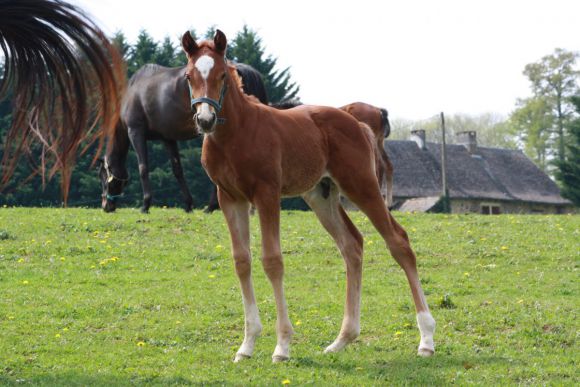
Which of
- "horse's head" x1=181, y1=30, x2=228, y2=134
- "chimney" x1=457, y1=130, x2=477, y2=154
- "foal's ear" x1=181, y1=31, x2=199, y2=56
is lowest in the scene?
"horse's head" x1=181, y1=30, x2=228, y2=134

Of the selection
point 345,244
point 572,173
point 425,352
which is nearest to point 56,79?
point 345,244

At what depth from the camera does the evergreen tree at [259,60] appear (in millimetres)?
47344

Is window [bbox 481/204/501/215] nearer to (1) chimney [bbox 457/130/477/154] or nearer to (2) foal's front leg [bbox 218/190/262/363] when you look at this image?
(1) chimney [bbox 457/130/477/154]

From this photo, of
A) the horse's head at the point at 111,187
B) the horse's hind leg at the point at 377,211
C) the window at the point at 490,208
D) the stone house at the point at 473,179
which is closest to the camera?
the horse's hind leg at the point at 377,211

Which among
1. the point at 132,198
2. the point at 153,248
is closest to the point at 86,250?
the point at 153,248

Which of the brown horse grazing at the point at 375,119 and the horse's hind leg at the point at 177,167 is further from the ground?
the brown horse grazing at the point at 375,119

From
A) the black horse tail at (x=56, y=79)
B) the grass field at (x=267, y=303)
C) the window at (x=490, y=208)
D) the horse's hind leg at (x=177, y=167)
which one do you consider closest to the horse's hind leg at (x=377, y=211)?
the grass field at (x=267, y=303)

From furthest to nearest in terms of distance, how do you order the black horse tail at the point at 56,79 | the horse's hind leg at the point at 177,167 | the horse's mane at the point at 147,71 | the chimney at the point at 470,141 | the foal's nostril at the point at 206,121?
the chimney at the point at 470,141, the horse's hind leg at the point at 177,167, the horse's mane at the point at 147,71, the foal's nostril at the point at 206,121, the black horse tail at the point at 56,79

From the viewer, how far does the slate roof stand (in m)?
62.8

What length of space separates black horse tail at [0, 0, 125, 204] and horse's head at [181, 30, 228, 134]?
50.0 inches

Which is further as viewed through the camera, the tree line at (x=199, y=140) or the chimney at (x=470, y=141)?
the chimney at (x=470, y=141)

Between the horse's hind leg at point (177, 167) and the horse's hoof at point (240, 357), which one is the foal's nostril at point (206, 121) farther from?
the horse's hind leg at point (177, 167)

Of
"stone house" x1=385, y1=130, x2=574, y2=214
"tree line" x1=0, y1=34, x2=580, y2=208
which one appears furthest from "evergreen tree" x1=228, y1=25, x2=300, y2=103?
"stone house" x1=385, y1=130, x2=574, y2=214

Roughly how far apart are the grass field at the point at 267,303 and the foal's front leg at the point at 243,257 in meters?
0.24
